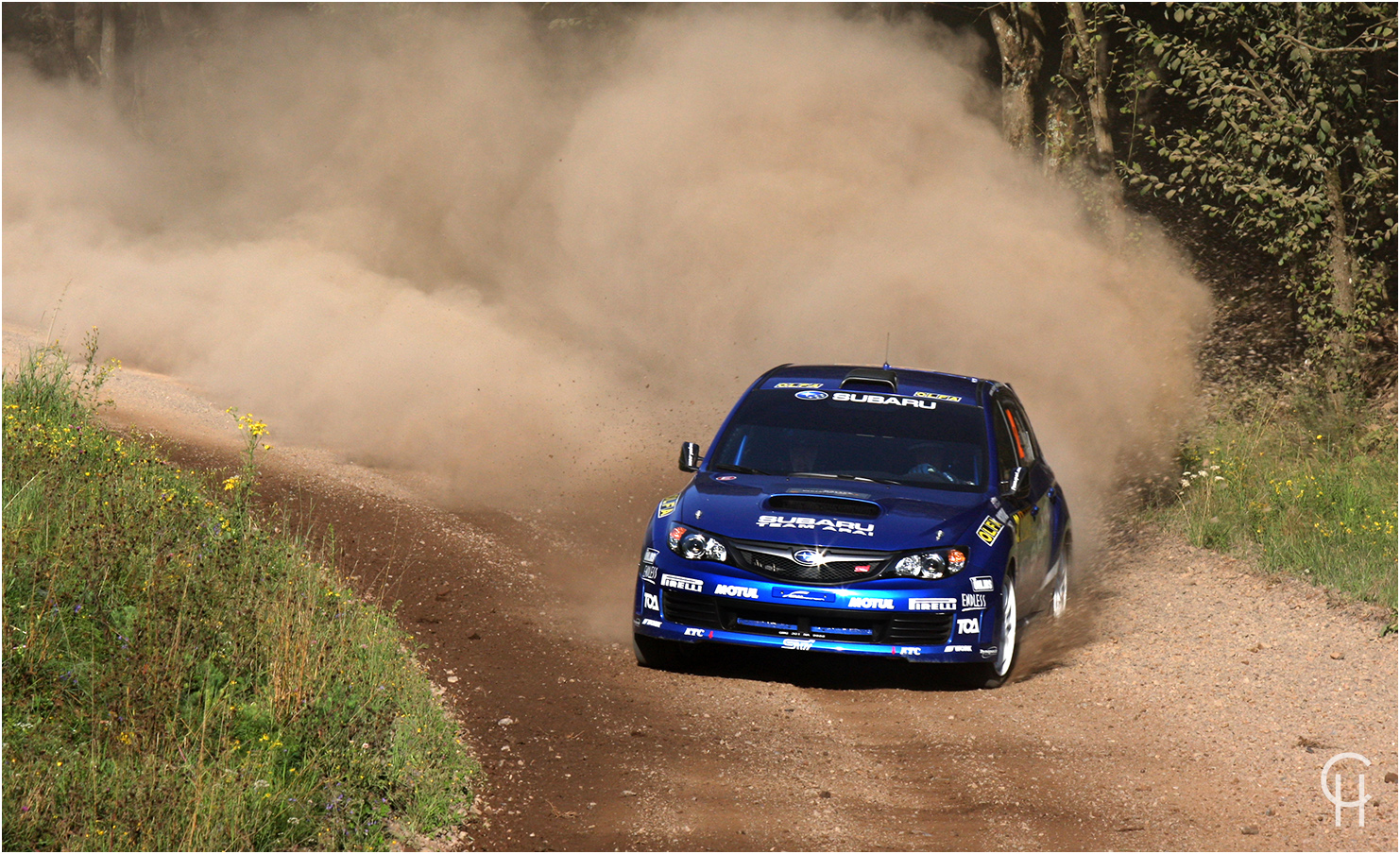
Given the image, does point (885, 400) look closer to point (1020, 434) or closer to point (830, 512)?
point (1020, 434)

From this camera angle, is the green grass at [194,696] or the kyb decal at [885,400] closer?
the green grass at [194,696]

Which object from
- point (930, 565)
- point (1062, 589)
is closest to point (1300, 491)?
point (1062, 589)

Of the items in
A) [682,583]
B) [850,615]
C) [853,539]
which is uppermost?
[853,539]

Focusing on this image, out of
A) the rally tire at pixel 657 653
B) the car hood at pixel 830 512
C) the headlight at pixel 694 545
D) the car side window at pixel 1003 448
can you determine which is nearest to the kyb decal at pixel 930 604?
the car hood at pixel 830 512

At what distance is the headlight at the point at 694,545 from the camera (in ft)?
24.2

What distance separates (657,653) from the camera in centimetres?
784

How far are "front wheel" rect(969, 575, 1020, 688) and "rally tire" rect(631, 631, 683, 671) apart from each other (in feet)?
5.49

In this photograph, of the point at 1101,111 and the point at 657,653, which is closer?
the point at 657,653

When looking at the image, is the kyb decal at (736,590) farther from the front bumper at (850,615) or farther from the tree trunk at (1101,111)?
the tree trunk at (1101,111)

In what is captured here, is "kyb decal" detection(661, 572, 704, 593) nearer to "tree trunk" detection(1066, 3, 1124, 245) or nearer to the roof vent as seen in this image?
the roof vent

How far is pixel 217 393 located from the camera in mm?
17844

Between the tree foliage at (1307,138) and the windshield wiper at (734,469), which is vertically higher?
the tree foliage at (1307,138)

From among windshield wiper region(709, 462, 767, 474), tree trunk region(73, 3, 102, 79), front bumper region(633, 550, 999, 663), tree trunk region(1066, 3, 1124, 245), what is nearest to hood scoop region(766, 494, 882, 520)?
front bumper region(633, 550, 999, 663)

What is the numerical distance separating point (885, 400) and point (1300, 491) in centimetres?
486
